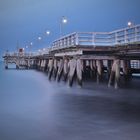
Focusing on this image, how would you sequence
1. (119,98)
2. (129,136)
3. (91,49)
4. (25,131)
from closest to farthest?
(129,136) < (25,131) < (119,98) < (91,49)

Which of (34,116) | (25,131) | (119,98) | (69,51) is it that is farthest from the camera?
(69,51)

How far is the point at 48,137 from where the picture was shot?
814 cm

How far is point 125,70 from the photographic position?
812 inches

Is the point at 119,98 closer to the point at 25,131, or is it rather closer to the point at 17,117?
the point at 17,117

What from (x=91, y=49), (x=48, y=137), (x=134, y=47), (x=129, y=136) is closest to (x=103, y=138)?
(x=129, y=136)

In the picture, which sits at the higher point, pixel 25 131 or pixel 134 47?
pixel 134 47

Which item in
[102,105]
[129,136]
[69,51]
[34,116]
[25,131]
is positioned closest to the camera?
[129,136]

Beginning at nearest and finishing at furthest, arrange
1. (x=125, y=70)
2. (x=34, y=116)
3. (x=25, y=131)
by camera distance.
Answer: (x=25, y=131) < (x=34, y=116) < (x=125, y=70)

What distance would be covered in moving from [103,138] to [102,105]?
4895 mm

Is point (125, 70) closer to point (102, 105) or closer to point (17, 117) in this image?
point (102, 105)

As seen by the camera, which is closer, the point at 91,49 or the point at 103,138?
the point at 103,138

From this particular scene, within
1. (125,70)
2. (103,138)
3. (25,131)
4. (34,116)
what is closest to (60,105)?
(34,116)

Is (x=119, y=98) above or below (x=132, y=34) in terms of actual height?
below

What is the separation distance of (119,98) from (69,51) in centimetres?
578
